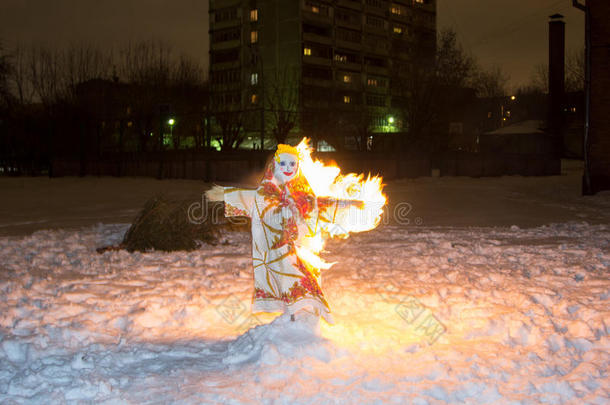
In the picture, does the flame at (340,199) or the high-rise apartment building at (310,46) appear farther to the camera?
the high-rise apartment building at (310,46)

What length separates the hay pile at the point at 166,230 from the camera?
31.7 ft

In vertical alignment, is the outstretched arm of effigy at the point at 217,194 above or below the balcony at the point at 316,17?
below

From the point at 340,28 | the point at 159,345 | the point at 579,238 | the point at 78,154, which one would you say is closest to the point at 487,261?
the point at 579,238

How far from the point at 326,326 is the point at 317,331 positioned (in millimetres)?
420

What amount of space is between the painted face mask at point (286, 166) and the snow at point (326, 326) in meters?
1.38

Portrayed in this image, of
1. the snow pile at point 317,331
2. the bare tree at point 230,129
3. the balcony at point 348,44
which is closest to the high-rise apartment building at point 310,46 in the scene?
the balcony at point 348,44

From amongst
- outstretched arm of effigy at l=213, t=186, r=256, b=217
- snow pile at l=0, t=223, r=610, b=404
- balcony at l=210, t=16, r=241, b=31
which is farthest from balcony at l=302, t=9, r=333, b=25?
outstretched arm of effigy at l=213, t=186, r=256, b=217

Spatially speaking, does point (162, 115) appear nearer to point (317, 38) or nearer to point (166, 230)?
point (166, 230)

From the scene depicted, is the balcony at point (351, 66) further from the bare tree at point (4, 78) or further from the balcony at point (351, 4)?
the bare tree at point (4, 78)

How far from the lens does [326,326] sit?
5.54 m

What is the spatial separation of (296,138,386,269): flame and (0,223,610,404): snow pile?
29.2 inches

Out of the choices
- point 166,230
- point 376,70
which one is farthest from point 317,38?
point 166,230

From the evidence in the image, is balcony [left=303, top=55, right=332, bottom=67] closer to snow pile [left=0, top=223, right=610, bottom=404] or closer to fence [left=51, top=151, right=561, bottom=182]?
fence [left=51, top=151, right=561, bottom=182]

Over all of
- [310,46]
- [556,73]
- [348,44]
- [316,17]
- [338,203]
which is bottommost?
[338,203]
